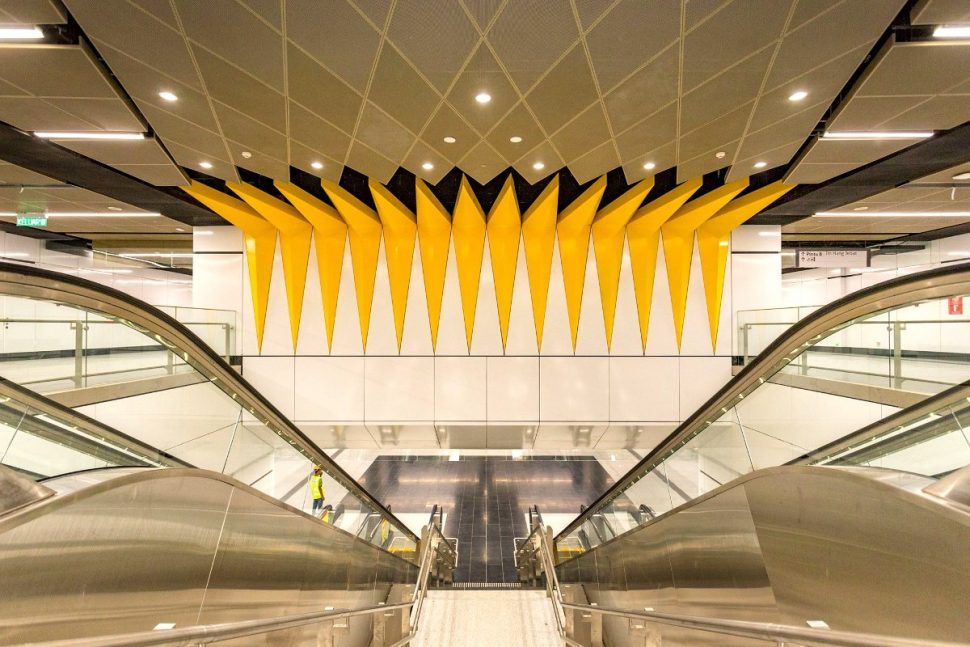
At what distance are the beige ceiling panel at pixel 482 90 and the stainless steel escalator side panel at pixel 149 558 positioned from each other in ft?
11.1

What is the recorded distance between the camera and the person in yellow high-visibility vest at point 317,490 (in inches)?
127

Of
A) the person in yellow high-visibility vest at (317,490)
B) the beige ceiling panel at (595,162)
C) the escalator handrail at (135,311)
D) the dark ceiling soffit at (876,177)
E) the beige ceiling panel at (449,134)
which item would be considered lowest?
the person in yellow high-visibility vest at (317,490)

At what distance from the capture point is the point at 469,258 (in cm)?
761

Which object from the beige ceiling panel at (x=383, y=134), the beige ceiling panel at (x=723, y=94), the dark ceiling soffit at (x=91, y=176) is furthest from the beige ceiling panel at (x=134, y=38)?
the beige ceiling panel at (x=723, y=94)

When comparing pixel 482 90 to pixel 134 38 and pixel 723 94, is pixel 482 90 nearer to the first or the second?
pixel 723 94

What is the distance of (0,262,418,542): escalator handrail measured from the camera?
1326 millimetres

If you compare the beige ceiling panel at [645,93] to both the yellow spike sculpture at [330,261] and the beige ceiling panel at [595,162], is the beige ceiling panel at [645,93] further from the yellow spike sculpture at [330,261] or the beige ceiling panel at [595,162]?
the yellow spike sculpture at [330,261]

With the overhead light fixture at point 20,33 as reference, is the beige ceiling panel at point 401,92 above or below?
above

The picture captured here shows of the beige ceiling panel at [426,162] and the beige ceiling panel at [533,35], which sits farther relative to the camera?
the beige ceiling panel at [426,162]

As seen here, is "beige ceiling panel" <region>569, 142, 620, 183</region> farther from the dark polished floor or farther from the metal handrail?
the dark polished floor

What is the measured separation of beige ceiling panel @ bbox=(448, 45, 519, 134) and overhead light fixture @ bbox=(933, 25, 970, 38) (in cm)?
310

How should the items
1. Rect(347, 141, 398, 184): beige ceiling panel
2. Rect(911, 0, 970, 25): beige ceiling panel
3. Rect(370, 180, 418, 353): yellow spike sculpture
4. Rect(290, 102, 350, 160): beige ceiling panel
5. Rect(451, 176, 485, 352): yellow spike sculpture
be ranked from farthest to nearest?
Rect(370, 180, 418, 353): yellow spike sculpture → Rect(451, 176, 485, 352): yellow spike sculpture → Rect(347, 141, 398, 184): beige ceiling panel → Rect(290, 102, 350, 160): beige ceiling panel → Rect(911, 0, 970, 25): beige ceiling panel

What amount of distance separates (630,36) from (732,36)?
0.73 m

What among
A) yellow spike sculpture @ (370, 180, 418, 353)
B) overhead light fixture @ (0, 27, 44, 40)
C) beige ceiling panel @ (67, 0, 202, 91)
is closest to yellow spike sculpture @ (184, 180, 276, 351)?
yellow spike sculpture @ (370, 180, 418, 353)
